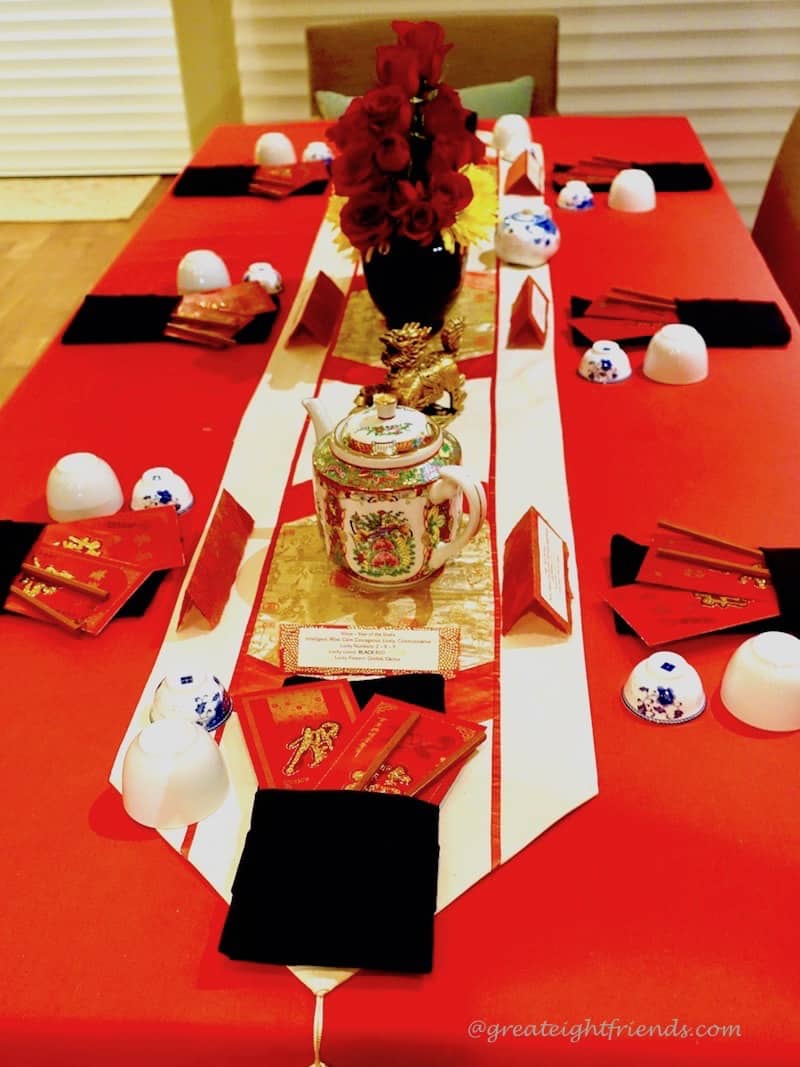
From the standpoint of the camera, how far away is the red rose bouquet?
3.66 feet

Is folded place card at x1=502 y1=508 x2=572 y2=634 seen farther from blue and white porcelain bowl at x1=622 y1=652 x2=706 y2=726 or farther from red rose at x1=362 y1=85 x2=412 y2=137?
red rose at x1=362 y1=85 x2=412 y2=137

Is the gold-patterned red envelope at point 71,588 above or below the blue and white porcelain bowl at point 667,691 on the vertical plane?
below

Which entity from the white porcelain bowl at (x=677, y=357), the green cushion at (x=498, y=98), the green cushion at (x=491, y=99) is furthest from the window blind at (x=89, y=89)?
the white porcelain bowl at (x=677, y=357)

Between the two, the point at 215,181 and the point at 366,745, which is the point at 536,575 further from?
the point at 215,181

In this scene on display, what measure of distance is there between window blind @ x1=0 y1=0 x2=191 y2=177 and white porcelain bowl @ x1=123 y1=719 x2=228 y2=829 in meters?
3.73

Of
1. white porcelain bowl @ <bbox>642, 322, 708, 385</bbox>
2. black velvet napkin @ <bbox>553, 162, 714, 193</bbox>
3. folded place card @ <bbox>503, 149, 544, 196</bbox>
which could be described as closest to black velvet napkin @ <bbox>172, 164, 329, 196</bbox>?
folded place card @ <bbox>503, 149, 544, 196</bbox>

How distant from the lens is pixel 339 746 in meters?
0.74

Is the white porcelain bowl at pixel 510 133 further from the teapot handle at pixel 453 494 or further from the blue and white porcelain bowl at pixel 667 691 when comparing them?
the blue and white porcelain bowl at pixel 667 691

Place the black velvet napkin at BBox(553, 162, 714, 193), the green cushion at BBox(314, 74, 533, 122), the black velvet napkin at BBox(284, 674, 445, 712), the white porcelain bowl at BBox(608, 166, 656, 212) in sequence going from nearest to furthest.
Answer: the black velvet napkin at BBox(284, 674, 445, 712)
the white porcelain bowl at BBox(608, 166, 656, 212)
the black velvet napkin at BBox(553, 162, 714, 193)
the green cushion at BBox(314, 74, 533, 122)

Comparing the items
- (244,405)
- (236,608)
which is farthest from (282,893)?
(244,405)

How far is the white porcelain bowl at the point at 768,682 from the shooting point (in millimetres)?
738

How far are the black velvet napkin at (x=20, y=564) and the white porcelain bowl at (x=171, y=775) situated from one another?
22 cm

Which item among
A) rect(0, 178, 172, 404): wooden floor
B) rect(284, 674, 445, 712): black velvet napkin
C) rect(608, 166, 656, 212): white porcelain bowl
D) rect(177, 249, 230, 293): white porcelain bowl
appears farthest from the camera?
rect(0, 178, 172, 404): wooden floor

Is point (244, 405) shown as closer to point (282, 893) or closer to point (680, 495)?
point (680, 495)
